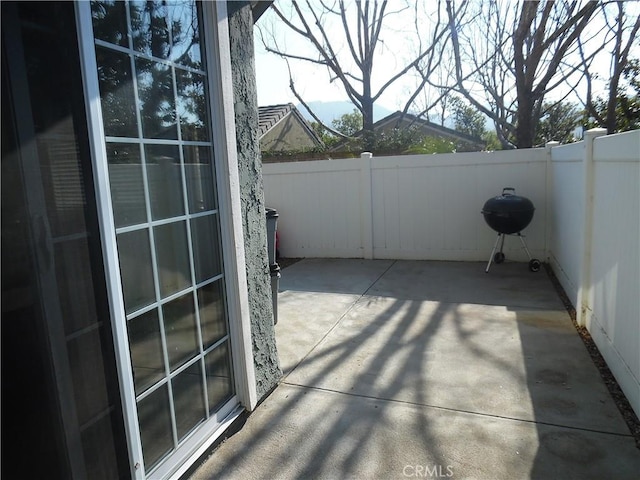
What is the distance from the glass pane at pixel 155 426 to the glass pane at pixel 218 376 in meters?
0.35

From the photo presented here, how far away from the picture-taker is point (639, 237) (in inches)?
95.7

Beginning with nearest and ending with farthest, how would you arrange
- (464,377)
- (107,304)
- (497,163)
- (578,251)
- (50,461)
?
1. (50,461)
2. (107,304)
3. (464,377)
4. (578,251)
5. (497,163)

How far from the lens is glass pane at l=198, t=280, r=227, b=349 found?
7.61 feet


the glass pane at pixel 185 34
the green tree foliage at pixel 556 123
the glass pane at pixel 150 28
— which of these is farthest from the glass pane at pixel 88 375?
the green tree foliage at pixel 556 123

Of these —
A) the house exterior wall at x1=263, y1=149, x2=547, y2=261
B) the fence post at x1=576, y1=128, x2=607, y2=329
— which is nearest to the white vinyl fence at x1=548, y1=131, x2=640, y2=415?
the fence post at x1=576, y1=128, x2=607, y2=329

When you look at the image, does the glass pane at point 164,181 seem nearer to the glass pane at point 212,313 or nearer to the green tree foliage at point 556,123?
the glass pane at point 212,313

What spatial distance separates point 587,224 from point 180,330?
133 inches

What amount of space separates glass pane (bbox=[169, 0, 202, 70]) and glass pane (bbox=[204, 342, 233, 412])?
1593 mm

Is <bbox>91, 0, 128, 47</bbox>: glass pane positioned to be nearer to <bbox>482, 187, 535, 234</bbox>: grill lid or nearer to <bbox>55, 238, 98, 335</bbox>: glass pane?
<bbox>55, 238, 98, 335</bbox>: glass pane

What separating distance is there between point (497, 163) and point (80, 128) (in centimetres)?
588

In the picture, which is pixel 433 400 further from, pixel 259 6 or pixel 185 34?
pixel 259 6

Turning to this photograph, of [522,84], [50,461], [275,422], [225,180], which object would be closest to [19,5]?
[225,180]

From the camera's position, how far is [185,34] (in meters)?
2.17

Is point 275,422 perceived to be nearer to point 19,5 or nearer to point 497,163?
point 19,5
